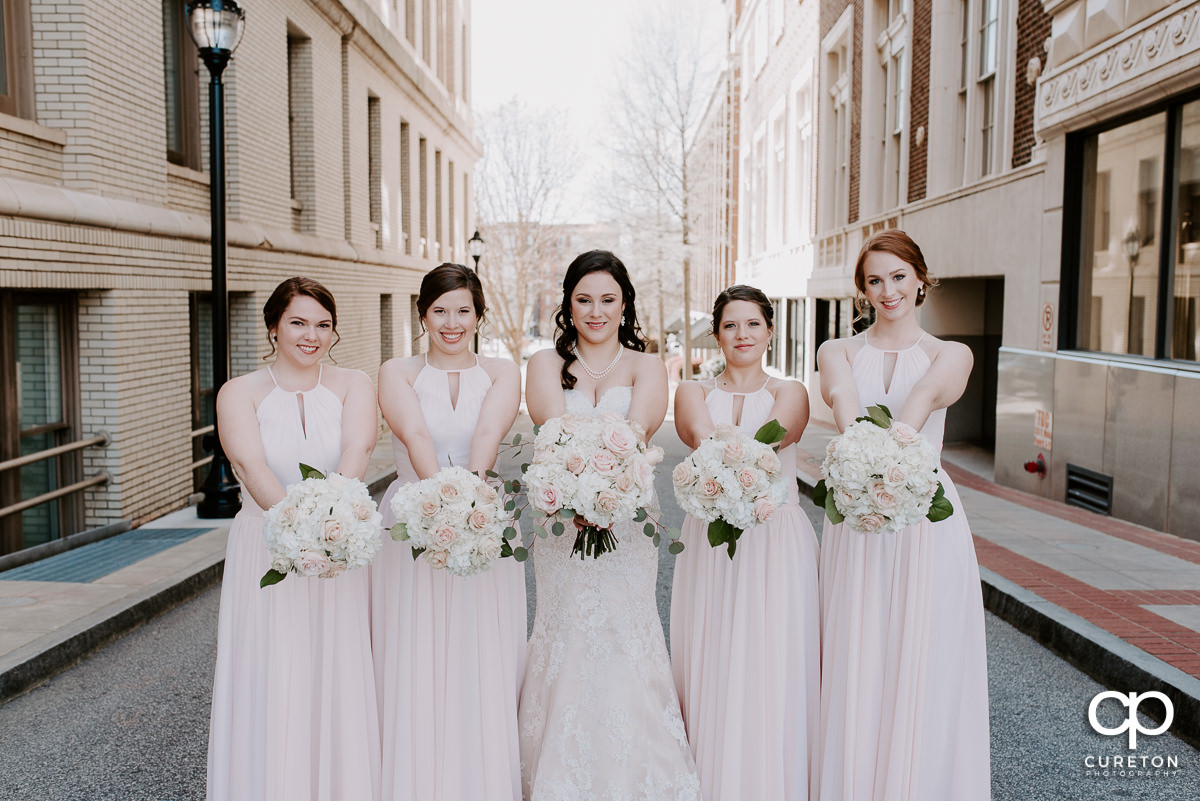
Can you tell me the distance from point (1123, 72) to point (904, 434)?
8.51 metres

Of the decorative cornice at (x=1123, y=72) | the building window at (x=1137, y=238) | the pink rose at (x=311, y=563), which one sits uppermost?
the decorative cornice at (x=1123, y=72)

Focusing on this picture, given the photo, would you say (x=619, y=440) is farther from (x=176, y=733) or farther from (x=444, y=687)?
(x=176, y=733)

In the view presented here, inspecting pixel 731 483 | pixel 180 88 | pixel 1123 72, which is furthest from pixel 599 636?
pixel 180 88

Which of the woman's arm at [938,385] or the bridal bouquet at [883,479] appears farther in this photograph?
the woman's arm at [938,385]

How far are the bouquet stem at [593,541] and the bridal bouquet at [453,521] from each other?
0.98ft

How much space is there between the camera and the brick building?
359 inches

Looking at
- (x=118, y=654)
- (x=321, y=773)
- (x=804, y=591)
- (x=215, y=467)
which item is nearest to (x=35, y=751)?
(x=118, y=654)

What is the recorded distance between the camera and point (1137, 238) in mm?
10492

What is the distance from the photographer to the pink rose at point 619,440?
3547mm

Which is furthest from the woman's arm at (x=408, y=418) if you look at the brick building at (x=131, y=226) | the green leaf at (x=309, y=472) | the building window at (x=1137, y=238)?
the building window at (x=1137, y=238)

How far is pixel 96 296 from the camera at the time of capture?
32.3ft

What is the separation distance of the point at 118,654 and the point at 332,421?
11.7 feet

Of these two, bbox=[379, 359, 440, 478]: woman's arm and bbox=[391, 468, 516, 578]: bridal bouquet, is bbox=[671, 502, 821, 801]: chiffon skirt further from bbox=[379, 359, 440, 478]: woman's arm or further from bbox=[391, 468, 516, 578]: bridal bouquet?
bbox=[379, 359, 440, 478]: woman's arm

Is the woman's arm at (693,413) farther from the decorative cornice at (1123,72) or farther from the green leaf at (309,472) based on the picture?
the decorative cornice at (1123,72)
